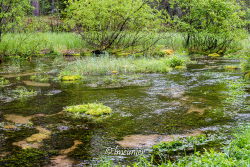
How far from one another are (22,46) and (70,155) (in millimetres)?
15381

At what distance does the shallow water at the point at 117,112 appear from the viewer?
623cm

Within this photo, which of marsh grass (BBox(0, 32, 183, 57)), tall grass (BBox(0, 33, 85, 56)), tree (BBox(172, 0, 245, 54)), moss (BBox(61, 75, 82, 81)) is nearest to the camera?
moss (BBox(61, 75, 82, 81))

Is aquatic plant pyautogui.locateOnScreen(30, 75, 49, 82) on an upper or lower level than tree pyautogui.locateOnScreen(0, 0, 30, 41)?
lower

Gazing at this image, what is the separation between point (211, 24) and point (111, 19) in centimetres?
676

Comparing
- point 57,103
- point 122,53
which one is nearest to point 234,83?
point 57,103

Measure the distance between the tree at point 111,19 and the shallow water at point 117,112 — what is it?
284 inches

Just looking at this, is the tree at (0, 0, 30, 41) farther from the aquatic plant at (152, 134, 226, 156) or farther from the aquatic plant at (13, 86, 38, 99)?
the aquatic plant at (152, 134, 226, 156)

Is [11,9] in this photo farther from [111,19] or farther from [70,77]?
[70,77]

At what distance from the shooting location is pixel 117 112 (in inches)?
330

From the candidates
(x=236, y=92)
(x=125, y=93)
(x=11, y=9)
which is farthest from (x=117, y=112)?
(x=11, y=9)

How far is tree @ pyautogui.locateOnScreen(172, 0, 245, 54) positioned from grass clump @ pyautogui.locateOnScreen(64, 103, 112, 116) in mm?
14297

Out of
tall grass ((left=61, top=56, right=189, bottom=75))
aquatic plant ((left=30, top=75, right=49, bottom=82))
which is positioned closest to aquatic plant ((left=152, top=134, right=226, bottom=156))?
aquatic plant ((left=30, top=75, right=49, bottom=82))

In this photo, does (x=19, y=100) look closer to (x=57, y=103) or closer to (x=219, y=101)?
(x=57, y=103)

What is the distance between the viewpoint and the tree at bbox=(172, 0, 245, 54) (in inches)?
817
